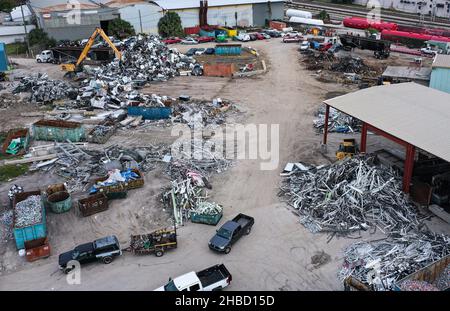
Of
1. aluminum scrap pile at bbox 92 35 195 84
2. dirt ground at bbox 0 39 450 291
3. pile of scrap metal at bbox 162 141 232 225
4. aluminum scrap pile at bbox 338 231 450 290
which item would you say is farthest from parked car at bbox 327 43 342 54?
aluminum scrap pile at bbox 338 231 450 290

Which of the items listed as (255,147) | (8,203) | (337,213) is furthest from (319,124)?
(8,203)

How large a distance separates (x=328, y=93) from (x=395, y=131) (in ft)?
67.2

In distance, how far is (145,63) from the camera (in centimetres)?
5272

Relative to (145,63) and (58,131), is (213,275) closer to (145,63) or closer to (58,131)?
(58,131)

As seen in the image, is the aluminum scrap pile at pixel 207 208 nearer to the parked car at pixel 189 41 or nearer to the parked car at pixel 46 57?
the parked car at pixel 46 57

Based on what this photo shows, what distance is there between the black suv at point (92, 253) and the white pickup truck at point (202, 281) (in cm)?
366

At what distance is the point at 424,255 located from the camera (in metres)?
21.1

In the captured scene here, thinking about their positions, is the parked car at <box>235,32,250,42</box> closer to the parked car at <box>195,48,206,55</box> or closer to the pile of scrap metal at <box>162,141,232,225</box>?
the parked car at <box>195,48,206,55</box>

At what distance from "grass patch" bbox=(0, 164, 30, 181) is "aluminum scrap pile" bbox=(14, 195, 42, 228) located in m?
5.52

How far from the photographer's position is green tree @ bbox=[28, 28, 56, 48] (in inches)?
2611

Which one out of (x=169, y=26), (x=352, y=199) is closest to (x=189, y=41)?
(x=169, y=26)

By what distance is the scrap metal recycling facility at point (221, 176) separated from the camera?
21.3m

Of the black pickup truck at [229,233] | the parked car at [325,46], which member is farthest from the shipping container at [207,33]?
the black pickup truck at [229,233]

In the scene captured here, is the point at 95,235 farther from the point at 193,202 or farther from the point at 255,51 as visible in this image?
the point at 255,51
